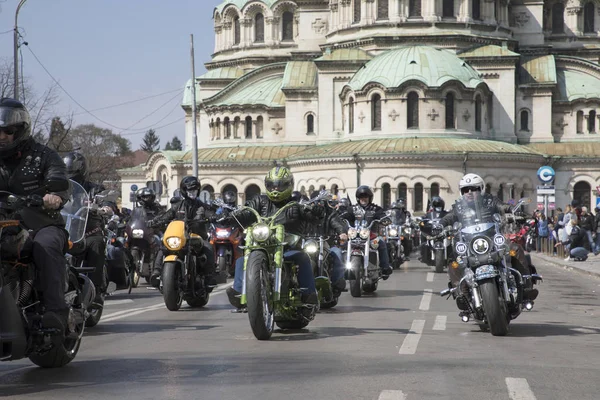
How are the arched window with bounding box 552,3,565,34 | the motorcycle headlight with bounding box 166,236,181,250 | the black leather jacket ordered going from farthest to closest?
the arched window with bounding box 552,3,565,34, the motorcycle headlight with bounding box 166,236,181,250, the black leather jacket

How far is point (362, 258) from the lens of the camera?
18297 mm

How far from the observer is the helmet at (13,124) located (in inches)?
335

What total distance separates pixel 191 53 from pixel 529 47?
37.6 metres

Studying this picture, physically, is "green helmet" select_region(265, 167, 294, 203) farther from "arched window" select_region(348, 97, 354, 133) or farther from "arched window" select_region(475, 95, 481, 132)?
"arched window" select_region(348, 97, 354, 133)

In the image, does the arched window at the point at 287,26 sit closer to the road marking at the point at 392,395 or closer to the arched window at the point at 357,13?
the arched window at the point at 357,13

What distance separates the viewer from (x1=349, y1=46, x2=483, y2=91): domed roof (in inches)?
2960

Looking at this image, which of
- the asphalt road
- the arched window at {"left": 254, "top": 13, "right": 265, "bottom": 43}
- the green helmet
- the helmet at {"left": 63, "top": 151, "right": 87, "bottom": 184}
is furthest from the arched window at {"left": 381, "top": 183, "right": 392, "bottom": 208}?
the green helmet

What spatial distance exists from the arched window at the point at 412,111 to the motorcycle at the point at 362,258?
5718 cm

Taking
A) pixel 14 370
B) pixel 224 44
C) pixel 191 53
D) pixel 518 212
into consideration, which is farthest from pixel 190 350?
pixel 224 44

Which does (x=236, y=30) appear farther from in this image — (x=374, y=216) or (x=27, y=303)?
(x=27, y=303)

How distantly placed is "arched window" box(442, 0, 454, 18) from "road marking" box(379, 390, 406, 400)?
7341cm

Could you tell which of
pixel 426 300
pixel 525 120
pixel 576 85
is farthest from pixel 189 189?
pixel 576 85

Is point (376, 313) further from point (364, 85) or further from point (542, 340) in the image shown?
point (364, 85)

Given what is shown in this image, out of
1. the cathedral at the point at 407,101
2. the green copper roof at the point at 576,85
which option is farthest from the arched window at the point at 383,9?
the green copper roof at the point at 576,85
